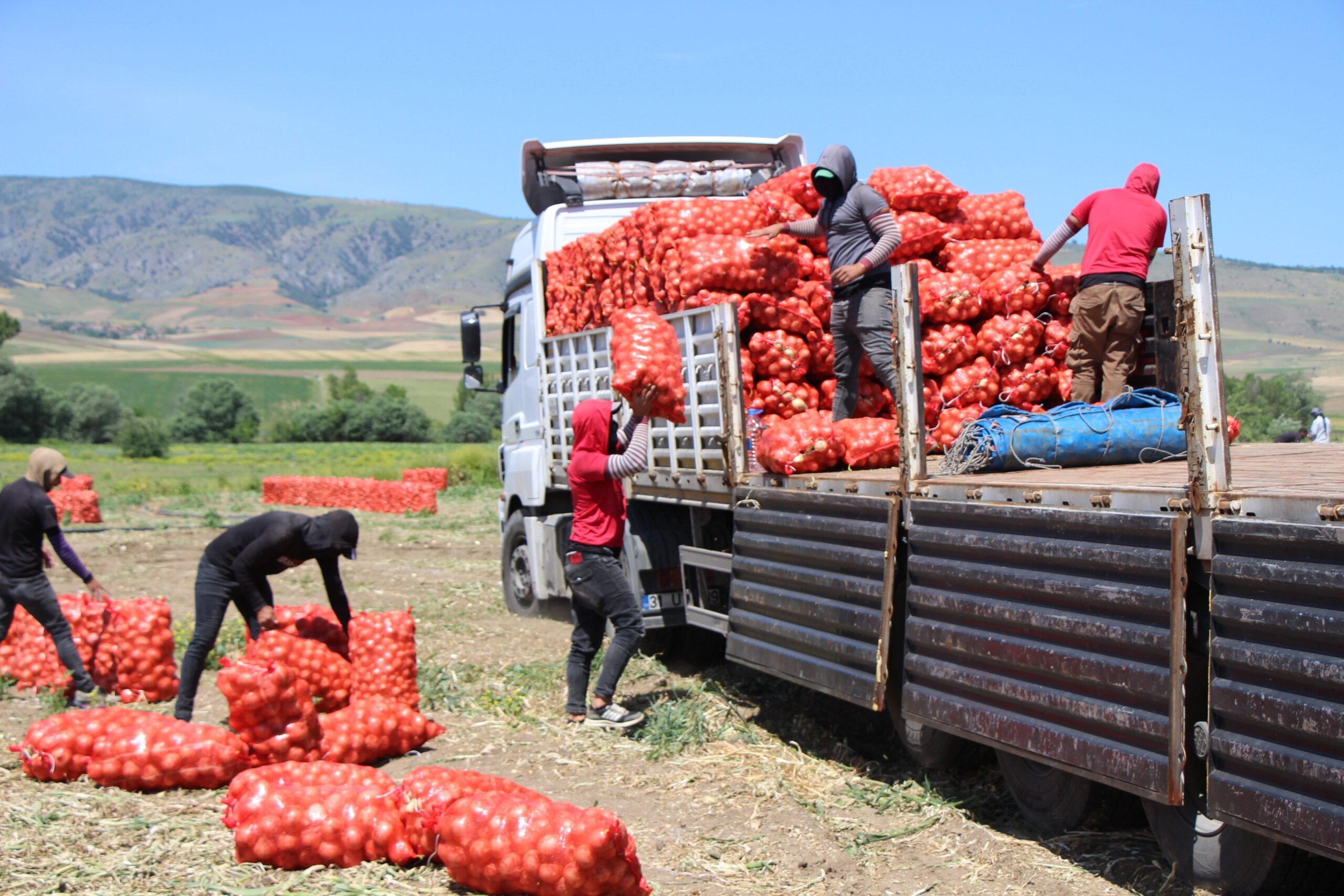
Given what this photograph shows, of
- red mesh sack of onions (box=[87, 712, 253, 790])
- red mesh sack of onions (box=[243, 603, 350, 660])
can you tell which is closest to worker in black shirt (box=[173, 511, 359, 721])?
red mesh sack of onions (box=[243, 603, 350, 660])

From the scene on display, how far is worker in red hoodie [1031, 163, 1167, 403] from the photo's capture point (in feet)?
21.2

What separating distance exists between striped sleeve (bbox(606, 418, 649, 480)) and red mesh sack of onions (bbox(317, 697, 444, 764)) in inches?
75.3

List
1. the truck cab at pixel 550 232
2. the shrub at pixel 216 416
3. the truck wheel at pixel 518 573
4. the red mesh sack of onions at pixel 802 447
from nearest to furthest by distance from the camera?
the red mesh sack of onions at pixel 802 447, the truck cab at pixel 550 232, the truck wheel at pixel 518 573, the shrub at pixel 216 416

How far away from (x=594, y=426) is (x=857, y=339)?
176 centimetres

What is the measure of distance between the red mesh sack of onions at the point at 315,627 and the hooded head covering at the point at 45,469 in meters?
2.07

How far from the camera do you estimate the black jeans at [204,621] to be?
6.86 meters

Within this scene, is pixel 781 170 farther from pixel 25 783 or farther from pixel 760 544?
pixel 25 783

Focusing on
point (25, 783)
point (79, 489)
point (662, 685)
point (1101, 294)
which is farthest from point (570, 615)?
point (79, 489)

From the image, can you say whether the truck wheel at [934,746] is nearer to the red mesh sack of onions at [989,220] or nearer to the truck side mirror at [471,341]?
the red mesh sack of onions at [989,220]

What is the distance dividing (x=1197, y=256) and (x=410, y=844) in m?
3.91

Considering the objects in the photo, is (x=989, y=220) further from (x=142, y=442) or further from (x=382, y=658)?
(x=142, y=442)

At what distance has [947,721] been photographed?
16.1 feet

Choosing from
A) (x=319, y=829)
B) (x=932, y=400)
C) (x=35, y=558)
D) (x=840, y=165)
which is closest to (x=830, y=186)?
(x=840, y=165)

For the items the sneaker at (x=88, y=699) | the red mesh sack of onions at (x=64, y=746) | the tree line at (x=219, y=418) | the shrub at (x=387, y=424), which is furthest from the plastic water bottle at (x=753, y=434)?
the shrub at (x=387, y=424)
